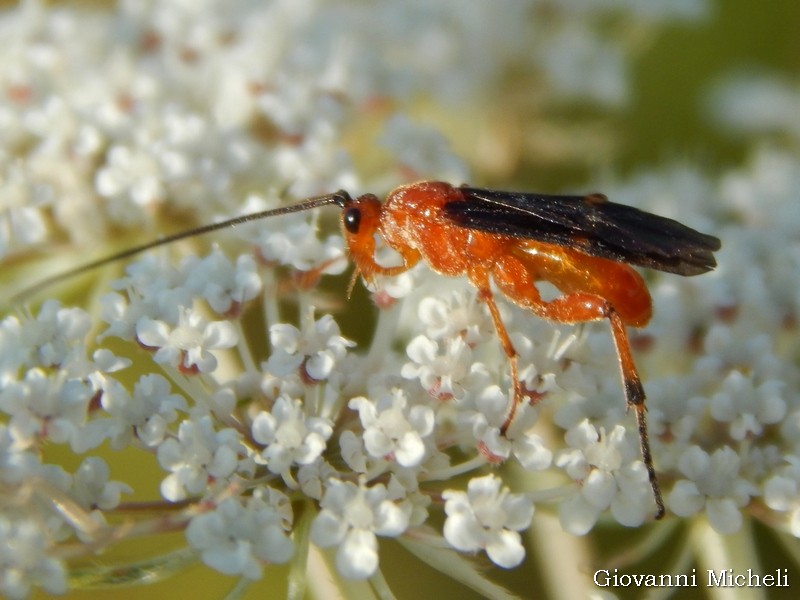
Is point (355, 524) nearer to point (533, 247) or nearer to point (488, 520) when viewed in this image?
point (488, 520)

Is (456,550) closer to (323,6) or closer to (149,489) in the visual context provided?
(149,489)

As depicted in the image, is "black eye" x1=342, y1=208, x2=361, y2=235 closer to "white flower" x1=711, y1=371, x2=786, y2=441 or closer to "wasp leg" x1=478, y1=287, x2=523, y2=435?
"wasp leg" x1=478, y1=287, x2=523, y2=435

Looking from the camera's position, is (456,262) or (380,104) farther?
(380,104)

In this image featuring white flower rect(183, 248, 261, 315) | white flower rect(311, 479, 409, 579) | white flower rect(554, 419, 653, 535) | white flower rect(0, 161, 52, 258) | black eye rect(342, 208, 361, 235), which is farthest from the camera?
white flower rect(0, 161, 52, 258)

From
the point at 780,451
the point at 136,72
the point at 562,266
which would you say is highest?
the point at 136,72

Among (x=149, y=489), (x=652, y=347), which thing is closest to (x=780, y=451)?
(x=652, y=347)

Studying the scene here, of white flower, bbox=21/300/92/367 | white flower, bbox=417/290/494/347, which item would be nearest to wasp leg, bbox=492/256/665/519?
Answer: white flower, bbox=417/290/494/347
